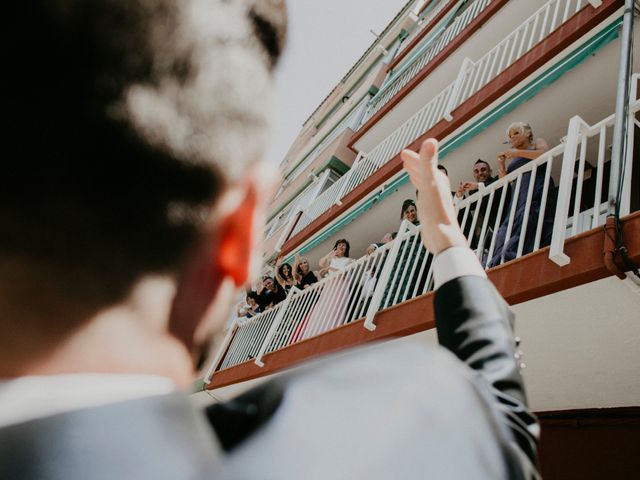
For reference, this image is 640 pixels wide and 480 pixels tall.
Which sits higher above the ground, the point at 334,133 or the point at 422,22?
the point at 422,22

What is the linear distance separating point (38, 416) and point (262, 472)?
24 centimetres

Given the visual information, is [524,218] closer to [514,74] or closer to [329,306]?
[329,306]

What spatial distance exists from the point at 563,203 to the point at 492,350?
288 centimetres

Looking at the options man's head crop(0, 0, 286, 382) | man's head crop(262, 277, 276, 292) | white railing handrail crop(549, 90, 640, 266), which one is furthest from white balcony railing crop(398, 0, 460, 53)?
man's head crop(0, 0, 286, 382)

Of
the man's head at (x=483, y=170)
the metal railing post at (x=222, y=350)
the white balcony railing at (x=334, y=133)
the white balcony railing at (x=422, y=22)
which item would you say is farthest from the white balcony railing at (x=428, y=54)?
the metal railing post at (x=222, y=350)

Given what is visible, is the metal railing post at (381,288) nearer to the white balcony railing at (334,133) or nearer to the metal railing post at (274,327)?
the metal railing post at (274,327)

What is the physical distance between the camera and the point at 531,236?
3887mm

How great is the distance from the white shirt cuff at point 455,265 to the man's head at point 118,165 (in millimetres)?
540

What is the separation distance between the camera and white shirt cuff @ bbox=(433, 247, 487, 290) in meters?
0.97

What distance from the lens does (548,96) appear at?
239 inches

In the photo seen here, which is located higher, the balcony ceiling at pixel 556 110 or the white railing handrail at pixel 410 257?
the balcony ceiling at pixel 556 110

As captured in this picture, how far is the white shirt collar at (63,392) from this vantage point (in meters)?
0.42

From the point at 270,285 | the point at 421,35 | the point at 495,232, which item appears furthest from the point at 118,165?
the point at 421,35

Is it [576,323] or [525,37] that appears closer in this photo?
[576,323]
